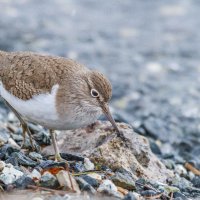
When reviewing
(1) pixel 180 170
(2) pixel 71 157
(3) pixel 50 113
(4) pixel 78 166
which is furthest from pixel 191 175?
(3) pixel 50 113

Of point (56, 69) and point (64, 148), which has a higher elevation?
point (56, 69)

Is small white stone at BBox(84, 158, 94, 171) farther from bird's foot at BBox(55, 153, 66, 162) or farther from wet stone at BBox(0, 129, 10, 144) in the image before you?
wet stone at BBox(0, 129, 10, 144)

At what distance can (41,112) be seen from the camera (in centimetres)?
785

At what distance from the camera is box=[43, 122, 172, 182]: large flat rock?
8.27m

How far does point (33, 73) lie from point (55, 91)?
442 mm

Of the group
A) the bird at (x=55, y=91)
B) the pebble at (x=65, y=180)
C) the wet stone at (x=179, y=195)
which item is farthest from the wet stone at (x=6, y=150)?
the wet stone at (x=179, y=195)

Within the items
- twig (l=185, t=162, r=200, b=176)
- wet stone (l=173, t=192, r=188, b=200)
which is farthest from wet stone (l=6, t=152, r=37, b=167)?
twig (l=185, t=162, r=200, b=176)

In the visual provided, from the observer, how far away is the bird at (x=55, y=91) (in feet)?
26.0

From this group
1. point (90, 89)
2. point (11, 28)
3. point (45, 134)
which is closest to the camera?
point (90, 89)

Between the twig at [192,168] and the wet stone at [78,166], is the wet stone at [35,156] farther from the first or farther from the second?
the twig at [192,168]

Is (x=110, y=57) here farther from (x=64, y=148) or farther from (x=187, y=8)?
(x=64, y=148)

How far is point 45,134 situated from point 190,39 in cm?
984

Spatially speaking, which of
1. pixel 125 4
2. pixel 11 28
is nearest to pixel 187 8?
pixel 125 4

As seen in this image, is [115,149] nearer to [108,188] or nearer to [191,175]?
[108,188]
